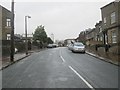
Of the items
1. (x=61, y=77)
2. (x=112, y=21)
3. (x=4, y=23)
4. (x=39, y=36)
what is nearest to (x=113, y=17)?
(x=112, y=21)

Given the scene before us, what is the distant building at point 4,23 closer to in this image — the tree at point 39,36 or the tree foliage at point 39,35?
the tree at point 39,36

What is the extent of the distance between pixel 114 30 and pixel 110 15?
413cm

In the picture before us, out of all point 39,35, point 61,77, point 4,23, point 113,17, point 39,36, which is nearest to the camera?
point 61,77

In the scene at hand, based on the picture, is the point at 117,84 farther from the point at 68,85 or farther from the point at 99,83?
the point at 68,85

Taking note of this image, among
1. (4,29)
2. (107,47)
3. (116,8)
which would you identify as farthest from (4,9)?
(107,47)

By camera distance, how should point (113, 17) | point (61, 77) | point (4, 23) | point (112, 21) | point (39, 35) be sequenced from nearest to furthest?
1. point (61, 77)
2. point (113, 17)
3. point (112, 21)
4. point (4, 23)
5. point (39, 35)

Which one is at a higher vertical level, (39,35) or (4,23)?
(4,23)

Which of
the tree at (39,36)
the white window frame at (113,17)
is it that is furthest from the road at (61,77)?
the tree at (39,36)

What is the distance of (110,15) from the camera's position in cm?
4359

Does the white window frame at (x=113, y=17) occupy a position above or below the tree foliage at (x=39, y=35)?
above

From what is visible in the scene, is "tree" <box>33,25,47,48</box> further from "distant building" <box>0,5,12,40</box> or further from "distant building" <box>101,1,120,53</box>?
"distant building" <box>101,1,120,53</box>

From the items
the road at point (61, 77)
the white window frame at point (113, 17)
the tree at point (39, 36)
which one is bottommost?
the road at point (61, 77)

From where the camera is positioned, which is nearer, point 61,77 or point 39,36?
point 61,77

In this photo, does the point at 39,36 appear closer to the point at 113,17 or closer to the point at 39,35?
the point at 39,35
